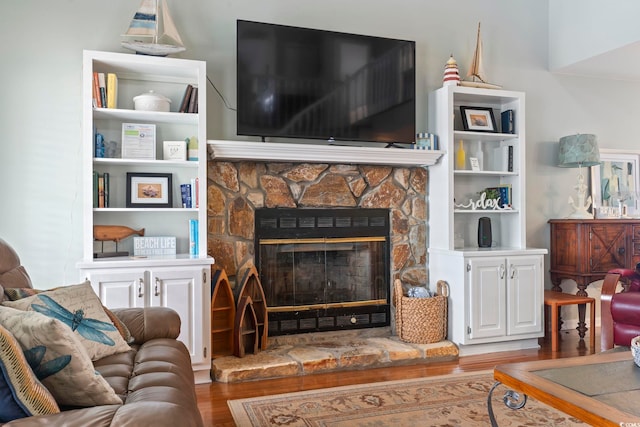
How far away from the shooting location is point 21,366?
1.24m

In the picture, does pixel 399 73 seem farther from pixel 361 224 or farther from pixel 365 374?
pixel 365 374

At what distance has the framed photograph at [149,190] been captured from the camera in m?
3.54

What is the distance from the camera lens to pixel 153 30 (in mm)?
3336

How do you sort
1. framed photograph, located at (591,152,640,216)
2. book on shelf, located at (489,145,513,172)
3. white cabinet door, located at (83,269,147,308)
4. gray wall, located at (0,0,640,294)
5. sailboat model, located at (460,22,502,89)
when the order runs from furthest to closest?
framed photograph, located at (591,152,640,216), book on shelf, located at (489,145,513,172), sailboat model, located at (460,22,502,89), gray wall, located at (0,0,640,294), white cabinet door, located at (83,269,147,308)

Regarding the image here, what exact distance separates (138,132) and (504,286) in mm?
3062

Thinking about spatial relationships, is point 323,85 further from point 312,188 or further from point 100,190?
point 100,190

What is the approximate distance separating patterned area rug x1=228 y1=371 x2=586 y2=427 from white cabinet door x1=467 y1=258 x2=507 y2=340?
76 centimetres

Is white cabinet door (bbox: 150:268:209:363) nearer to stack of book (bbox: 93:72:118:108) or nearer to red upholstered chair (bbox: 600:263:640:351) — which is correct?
stack of book (bbox: 93:72:118:108)

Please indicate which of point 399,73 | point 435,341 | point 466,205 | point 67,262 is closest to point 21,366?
point 67,262

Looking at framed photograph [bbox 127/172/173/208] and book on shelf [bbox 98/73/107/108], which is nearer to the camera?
book on shelf [bbox 98/73/107/108]

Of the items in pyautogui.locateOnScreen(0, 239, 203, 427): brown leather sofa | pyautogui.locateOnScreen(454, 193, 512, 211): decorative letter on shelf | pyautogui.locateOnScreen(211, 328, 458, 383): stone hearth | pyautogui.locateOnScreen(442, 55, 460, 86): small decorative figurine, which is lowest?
pyautogui.locateOnScreen(211, 328, 458, 383): stone hearth

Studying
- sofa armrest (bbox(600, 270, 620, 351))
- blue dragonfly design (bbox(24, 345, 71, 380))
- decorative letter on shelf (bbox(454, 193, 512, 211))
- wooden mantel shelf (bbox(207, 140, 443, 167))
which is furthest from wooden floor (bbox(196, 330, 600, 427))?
wooden mantel shelf (bbox(207, 140, 443, 167))

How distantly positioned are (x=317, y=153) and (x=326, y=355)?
4.91 ft

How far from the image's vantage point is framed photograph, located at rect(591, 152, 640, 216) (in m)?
4.95
